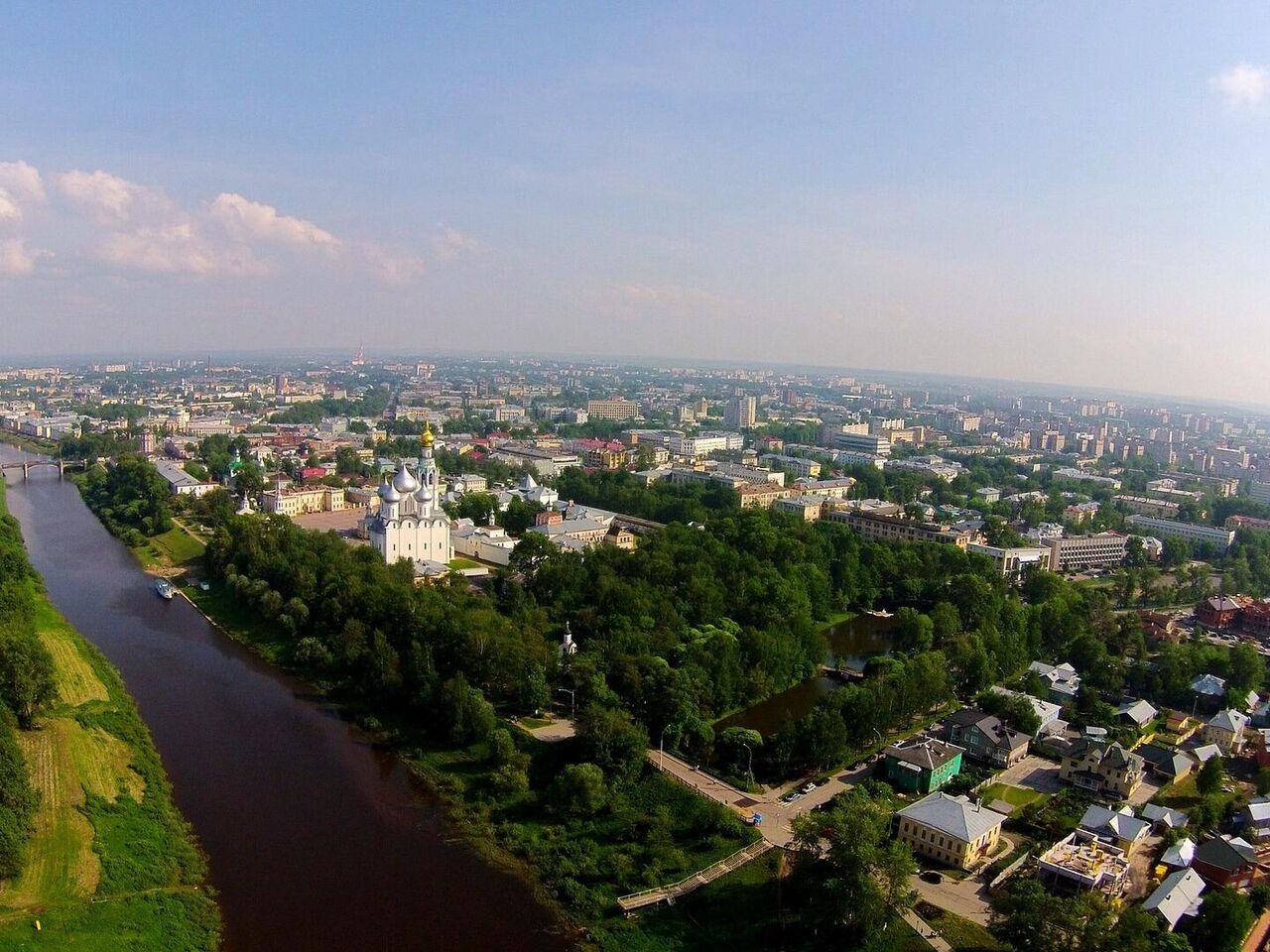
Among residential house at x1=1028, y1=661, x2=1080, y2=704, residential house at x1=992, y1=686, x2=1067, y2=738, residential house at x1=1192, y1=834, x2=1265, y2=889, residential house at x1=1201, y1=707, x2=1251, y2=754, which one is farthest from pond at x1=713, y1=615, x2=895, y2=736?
residential house at x1=1201, y1=707, x2=1251, y2=754

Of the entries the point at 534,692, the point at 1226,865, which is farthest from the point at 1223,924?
the point at 534,692

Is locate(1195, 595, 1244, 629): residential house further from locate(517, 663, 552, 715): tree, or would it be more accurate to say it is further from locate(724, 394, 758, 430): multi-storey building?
locate(724, 394, 758, 430): multi-storey building

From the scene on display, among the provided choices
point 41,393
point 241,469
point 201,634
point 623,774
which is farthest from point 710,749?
point 41,393

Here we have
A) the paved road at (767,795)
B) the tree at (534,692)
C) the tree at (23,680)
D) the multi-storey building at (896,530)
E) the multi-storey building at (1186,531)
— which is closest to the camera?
the paved road at (767,795)

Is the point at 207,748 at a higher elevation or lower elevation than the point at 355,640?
lower

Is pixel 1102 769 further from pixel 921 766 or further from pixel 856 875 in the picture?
pixel 856 875

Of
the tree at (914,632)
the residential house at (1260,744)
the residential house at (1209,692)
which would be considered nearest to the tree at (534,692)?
the tree at (914,632)

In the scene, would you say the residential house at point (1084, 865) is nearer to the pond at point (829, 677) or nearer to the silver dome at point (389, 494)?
the pond at point (829, 677)

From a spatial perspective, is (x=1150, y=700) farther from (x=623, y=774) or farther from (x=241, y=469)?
(x=241, y=469)
